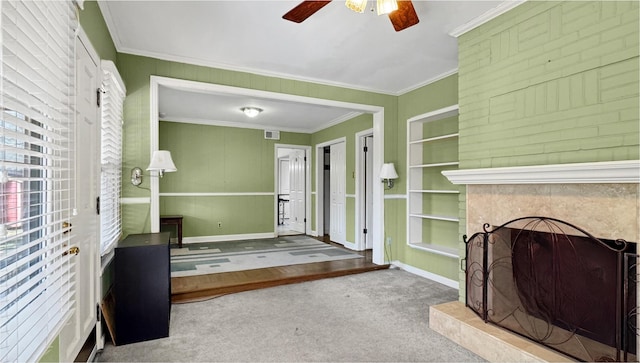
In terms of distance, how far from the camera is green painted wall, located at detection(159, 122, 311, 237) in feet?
21.2

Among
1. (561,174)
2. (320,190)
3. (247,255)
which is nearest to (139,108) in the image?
(247,255)

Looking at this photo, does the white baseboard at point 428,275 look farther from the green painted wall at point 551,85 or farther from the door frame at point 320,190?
the door frame at point 320,190

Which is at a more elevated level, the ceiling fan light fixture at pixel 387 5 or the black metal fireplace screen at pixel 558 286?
the ceiling fan light fixture at pixel 387 5

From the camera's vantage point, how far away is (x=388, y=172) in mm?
4547

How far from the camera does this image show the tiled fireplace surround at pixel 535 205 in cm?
191

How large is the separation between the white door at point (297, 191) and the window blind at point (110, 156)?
16.2 ft

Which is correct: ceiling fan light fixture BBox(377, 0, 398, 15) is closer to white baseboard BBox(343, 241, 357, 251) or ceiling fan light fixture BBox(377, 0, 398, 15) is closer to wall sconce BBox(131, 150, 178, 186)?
wall sconce BBox(131, 150, 178, 186)

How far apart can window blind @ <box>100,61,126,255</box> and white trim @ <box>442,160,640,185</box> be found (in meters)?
2.97

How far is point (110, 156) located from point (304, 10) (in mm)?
2035

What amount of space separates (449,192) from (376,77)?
5.52ft

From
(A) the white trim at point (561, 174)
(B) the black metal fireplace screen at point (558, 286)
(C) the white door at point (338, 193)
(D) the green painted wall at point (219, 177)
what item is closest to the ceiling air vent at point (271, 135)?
(D) the green painted wall at point (219, 177)

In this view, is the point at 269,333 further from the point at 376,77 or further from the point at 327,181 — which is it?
the point at 327,181

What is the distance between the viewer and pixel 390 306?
3334 mm

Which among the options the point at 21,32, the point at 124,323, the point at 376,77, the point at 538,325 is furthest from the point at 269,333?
the point at 376,77
